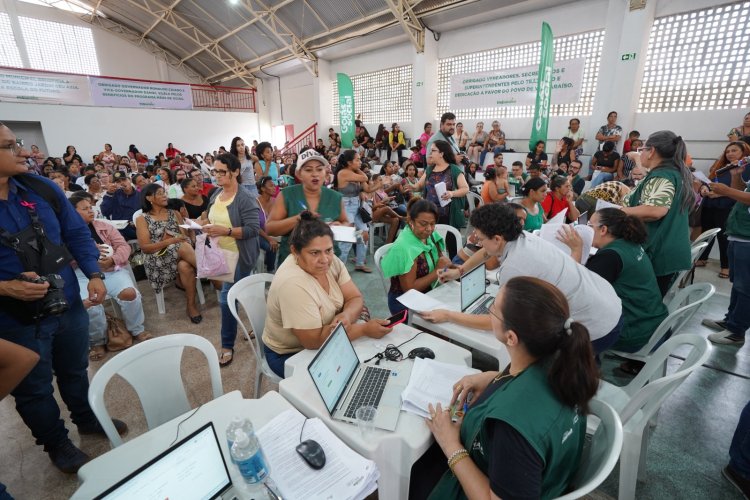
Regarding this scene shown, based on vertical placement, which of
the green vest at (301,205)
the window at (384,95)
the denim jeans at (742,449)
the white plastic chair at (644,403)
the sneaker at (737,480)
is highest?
the window at (384,95)

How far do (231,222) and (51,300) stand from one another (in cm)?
127

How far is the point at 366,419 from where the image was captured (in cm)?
127

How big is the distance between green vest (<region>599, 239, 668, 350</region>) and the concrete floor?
564mm

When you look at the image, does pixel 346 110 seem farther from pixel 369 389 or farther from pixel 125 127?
pixel 369 389

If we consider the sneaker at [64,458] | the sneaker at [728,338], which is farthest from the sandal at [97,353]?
the sneaker at [728,338]

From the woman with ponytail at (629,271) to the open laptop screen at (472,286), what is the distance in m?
0.64

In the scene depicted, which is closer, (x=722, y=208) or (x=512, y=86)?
(x=722, y=208)

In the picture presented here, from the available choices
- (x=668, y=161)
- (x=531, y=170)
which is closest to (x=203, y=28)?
(x=531, y=170)

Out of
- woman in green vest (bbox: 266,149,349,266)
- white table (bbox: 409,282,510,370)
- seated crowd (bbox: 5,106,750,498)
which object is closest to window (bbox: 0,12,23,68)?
seated crowd (bbox: 5,106,750,498)

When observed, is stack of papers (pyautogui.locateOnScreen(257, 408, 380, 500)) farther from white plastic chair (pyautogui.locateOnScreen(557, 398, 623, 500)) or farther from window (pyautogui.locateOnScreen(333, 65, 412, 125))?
window (pyautogui.locateOnScreen(333, 65, 412, 125))

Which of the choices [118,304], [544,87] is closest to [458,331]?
[118,304]

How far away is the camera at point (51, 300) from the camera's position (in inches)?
61.2

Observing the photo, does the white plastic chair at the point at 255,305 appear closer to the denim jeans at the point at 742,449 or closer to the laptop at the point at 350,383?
the laptop at the point at 350,383

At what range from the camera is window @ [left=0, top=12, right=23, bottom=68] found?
12.6 meters
